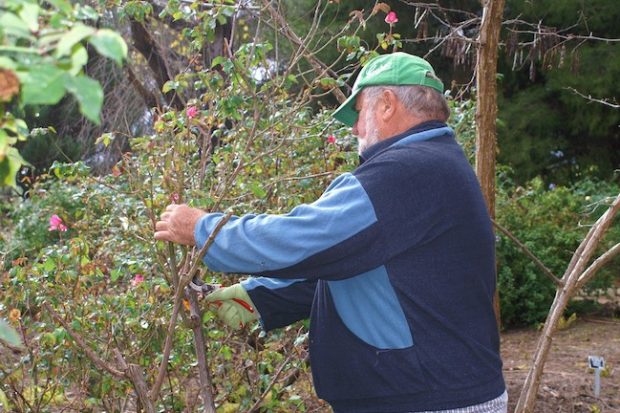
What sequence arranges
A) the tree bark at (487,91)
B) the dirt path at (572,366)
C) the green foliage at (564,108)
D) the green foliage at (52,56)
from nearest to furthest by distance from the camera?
the green foliage at (52,56) < the tree bark at (487,91) < the dirt path at (572,366) < the green foliage at (564,108)

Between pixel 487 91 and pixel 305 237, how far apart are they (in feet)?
7.10

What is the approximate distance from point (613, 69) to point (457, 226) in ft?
29.5

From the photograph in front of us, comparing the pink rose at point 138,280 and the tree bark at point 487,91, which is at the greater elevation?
the tree bark at point 487,91

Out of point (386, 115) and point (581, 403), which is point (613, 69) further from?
point (386, 115)

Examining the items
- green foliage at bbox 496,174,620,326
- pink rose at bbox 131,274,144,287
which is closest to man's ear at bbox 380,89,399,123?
pink rose at bbox 131,274,144,287

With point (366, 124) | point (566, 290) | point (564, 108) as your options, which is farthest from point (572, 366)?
point (564, 108)

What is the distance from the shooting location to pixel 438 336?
2453mm

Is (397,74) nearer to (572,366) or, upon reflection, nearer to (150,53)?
(572,366)

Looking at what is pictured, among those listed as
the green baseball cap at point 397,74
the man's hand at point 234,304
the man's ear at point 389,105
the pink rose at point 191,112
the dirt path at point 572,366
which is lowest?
the dirt path at point 572,366

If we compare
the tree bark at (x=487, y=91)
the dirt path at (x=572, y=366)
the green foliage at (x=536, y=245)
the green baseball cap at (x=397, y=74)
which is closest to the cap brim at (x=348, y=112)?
the green baseball cap at (x=397, y=74)

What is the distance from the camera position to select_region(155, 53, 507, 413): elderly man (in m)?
2.35

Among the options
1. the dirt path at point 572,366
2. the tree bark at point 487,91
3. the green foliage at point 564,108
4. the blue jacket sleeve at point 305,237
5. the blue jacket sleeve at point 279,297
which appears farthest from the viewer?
the green foliage at point 564,108

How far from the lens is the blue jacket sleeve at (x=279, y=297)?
290cm

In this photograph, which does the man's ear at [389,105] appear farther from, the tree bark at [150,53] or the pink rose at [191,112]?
the tree bark at [150,53]
